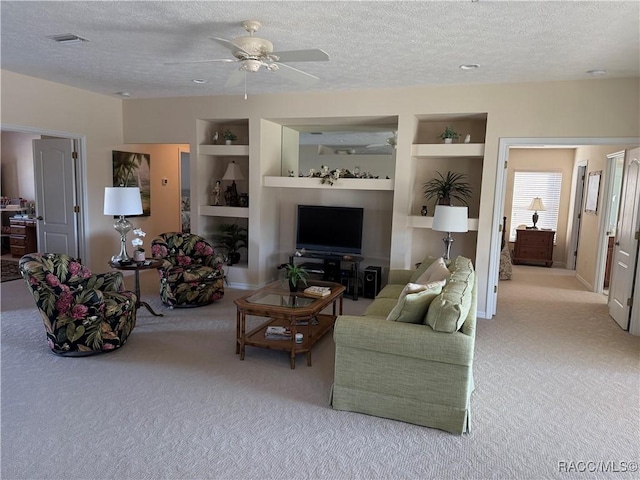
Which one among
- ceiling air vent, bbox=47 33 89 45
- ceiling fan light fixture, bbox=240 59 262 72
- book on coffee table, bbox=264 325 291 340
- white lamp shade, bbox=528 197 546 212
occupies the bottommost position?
book on coffee table, bbox=264 325 291 340

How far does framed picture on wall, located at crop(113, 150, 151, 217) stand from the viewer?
6.73 meters

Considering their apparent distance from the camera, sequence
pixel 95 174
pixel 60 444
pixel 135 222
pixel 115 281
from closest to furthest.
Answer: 1. pixel 60 444
2. pixel 115 281
3. pixel 95 174
4. pixel 135 222

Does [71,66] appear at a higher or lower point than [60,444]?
higher

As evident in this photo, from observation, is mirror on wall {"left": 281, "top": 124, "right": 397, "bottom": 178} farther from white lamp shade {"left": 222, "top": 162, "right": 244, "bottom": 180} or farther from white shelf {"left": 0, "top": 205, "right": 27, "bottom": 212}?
white shelf {"left": 0, "top": 205, "right": 27, "bottom": 212}

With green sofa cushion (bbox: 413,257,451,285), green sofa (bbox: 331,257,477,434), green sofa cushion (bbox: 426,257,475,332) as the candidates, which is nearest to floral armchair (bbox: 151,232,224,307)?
green sofa cushion (bbox: 413,257,451,285)

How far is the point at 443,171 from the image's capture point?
5820 mm

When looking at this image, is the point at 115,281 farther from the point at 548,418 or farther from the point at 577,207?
the point at 577,207

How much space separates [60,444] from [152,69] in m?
3.76

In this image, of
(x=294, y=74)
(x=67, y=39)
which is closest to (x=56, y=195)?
(x=67, y=39)

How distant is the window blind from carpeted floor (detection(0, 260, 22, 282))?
9.27 m

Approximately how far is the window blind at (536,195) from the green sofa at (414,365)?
701 cm

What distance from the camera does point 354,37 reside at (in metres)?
3.51

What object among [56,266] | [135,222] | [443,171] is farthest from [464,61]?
Result: [135,222]

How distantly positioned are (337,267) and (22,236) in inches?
249
